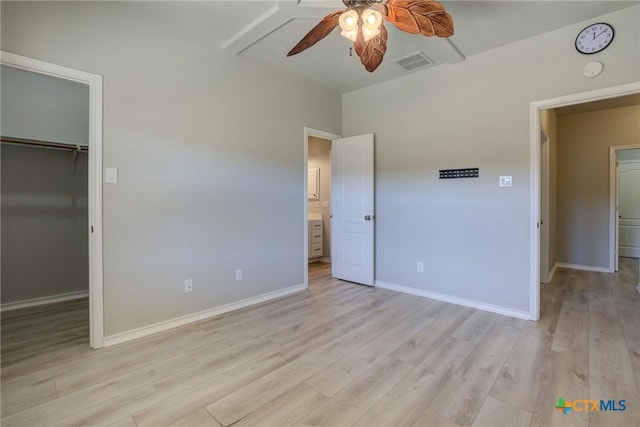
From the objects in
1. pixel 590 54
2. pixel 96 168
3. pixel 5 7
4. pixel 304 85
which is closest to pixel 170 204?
pixel 96 168

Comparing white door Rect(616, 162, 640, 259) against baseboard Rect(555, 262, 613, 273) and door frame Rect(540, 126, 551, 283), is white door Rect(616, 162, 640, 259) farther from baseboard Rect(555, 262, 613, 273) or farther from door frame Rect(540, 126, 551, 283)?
door frame Rect(540, 126, 551, 283)

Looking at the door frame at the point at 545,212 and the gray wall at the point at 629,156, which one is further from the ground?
the gray wall at the point at 629,156

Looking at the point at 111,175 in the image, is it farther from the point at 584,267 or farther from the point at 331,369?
the point at 584,267

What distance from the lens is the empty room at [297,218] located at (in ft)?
5.94

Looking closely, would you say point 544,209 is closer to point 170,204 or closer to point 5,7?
point 170,204

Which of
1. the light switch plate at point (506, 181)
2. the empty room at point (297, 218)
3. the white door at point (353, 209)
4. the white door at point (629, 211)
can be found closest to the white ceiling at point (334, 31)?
the empty room at point (297, 218)

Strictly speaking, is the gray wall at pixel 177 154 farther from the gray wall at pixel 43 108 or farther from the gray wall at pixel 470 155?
the gray wall at pixel 470 155

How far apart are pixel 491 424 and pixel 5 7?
3.90m

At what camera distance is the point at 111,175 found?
2385 millimetres

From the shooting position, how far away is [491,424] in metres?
1.53

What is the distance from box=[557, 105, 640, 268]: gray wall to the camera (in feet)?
15.8

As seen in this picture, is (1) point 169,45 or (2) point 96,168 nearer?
(2) point 96,168

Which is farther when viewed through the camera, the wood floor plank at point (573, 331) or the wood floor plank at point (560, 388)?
the wood floor plank at point (573, 331)

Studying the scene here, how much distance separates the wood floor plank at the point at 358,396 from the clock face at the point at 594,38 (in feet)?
10.2
